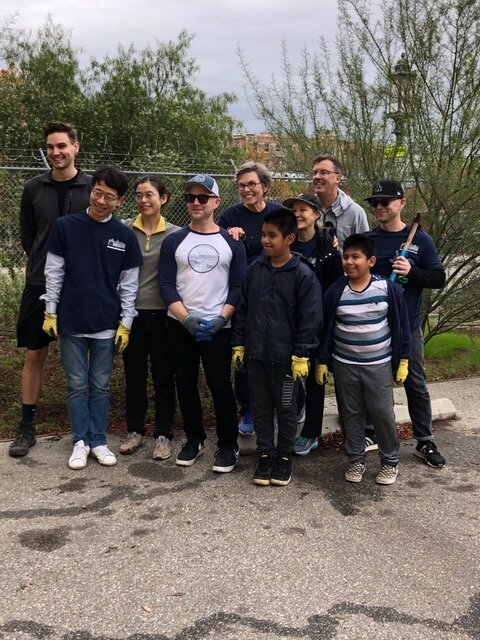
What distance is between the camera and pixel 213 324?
3660 millimetres

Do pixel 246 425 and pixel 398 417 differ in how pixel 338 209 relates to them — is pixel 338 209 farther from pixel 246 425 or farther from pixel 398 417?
pixel 398 417

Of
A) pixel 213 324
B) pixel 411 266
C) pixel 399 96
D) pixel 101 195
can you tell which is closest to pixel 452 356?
pixel 399 96

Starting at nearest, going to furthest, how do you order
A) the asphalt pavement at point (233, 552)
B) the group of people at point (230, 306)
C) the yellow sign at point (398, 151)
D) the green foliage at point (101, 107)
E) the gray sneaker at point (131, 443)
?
the asphalt pavement at point (233, 552) → the group of people at point (230, 306) → the gray sneaker at point (131, 443) → the yellow sign at point (398, 151) → the green foliage at point (101, 107)

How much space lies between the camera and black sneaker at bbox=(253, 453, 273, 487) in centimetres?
366

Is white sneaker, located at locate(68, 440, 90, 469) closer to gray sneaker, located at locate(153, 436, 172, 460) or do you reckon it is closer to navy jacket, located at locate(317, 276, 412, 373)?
gray sneaker, located at locate(153, 436, 172, 460)

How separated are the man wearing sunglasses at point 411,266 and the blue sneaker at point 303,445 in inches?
29.3

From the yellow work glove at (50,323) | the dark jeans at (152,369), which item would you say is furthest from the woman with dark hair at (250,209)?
the yellow work glove at (50,323)

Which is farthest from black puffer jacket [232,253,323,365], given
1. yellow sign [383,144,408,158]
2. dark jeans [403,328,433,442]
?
yellow sign [383,144,408,158]

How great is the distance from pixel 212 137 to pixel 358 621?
609 inches

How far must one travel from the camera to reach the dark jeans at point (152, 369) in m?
4.00

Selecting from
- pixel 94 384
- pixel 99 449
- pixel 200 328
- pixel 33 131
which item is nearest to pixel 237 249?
pixel 200 328

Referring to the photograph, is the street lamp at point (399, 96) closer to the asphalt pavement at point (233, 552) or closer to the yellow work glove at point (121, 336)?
the asphalt pavement at point (233, 552)

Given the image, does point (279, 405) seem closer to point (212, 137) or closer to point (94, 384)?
point (94, 384)

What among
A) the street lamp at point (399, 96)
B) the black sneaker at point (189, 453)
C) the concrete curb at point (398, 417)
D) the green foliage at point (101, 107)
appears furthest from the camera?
the green foliage at point (101, 107)
